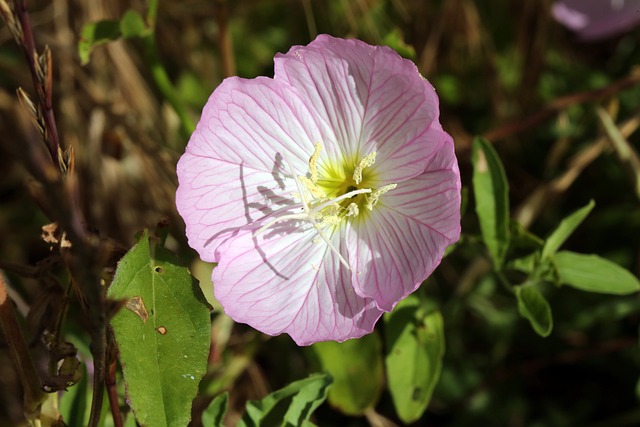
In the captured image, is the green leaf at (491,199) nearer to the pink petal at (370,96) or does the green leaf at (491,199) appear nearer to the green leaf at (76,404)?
the pink petal at (370,96)

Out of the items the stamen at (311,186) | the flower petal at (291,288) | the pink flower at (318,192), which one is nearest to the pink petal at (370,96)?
the pink flower at (318,192)

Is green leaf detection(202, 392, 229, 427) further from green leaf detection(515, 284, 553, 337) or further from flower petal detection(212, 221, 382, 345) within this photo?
green leaf detection(515, 284, 553, 337)

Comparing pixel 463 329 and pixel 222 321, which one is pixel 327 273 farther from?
pixel 463 329

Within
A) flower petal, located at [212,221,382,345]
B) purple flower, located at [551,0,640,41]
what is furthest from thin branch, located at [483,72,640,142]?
flower petal, located at [212,221,382,345]

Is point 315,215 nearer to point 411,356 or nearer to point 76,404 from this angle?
point 411,356

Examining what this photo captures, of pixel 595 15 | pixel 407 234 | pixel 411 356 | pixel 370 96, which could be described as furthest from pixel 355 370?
pixel 595 15

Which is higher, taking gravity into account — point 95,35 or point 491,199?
point 95,35
